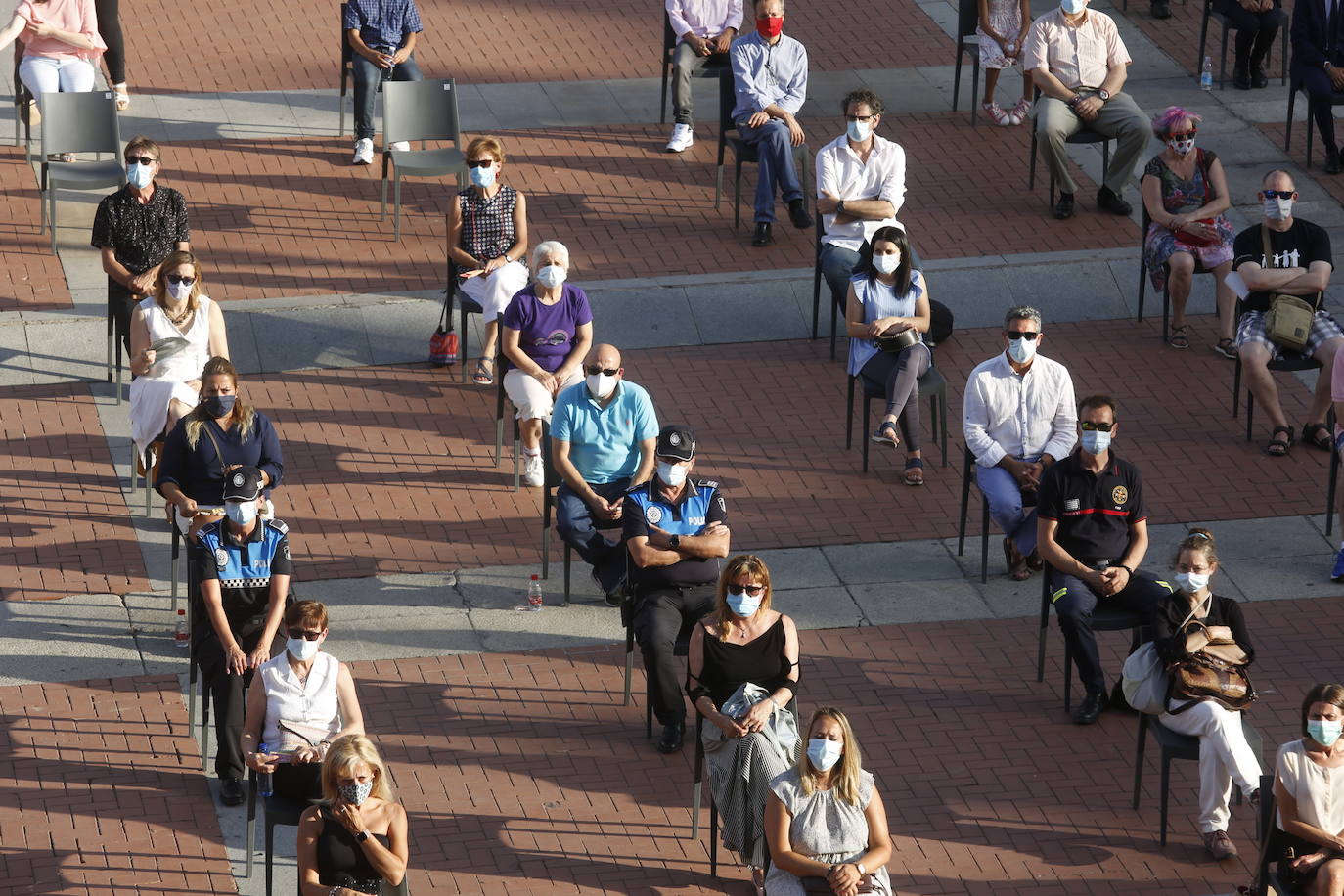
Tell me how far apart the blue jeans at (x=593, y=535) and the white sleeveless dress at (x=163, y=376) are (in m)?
2.18

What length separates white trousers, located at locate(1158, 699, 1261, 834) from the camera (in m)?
9.35

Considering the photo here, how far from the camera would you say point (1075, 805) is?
981 cm

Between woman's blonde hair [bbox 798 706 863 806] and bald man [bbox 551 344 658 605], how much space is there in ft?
9.16

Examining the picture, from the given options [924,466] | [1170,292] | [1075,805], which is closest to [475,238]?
[924,466]

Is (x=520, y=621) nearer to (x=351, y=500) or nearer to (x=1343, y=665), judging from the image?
A: (x=351, y=500)

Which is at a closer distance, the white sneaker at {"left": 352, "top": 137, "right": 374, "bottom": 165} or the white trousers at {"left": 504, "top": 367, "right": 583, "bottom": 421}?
the white trousers at {"left": 504, "top": 367, "right": 583, "bottom": 421}

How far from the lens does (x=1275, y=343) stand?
13.2 metres

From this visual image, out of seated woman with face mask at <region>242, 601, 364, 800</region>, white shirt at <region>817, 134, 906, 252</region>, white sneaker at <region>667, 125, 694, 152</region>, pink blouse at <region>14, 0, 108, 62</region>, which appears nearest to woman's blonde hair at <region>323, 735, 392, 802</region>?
seated woman with face mask at <region>242, 601, 364, 800</region>

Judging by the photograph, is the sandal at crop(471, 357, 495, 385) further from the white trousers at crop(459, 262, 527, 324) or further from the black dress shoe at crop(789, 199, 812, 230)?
the black dress shoe at crop(789, 199, 812, 230)

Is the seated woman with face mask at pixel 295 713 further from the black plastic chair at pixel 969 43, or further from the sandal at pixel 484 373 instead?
the black plastic chair at pixel 969 43

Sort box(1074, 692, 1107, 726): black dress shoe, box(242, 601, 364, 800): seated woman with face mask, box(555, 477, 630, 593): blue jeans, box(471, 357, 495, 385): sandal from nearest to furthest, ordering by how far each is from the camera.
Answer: box(242, 601, 364, 800): seated woman with face mask → box(1074, 692, 1107, 726): black dress shoe → box(555, 477, 630, 593): blue jeans → box(471, 357, 495, 385): sandal

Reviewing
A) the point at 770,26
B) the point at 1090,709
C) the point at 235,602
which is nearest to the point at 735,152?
the point at 770,26

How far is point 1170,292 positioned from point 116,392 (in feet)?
22.8

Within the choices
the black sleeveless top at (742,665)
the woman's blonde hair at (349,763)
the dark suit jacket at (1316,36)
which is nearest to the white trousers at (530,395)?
the black sleeveless top at (742,665)
